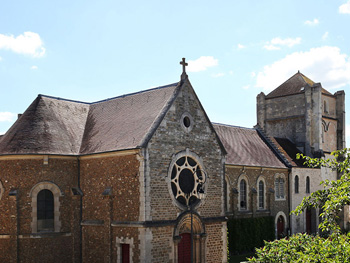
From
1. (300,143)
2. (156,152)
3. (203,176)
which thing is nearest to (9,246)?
(156,152)

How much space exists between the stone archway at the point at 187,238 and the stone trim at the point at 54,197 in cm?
634

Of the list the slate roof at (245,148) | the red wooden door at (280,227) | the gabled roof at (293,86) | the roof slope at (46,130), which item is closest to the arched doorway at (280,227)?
the red wooden door at (280,227)

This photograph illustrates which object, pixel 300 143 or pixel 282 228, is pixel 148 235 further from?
pixel 300 143

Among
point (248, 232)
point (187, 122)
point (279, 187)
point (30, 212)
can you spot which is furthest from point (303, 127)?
point (30, 212)

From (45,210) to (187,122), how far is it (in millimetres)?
8710

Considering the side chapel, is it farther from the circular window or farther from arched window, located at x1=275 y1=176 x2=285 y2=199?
arched window, located at x1=275 y1=176 x2=285 y2=199

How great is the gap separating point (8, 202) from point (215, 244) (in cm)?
1117

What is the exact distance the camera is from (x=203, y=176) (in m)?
23.6

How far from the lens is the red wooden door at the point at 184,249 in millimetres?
22369

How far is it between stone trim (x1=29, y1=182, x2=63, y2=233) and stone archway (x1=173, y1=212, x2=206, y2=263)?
20.8 ft

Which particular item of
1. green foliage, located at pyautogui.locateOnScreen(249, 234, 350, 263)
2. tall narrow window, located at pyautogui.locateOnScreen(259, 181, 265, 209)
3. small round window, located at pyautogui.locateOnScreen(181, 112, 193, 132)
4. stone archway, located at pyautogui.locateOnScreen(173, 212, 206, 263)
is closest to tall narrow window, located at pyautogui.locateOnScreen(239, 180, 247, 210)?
tall narrow window, located at pyautogui.locateOnScreen(259, 181, 265, 209)

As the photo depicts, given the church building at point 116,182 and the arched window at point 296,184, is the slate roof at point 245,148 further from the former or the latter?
the church building at point 116,182

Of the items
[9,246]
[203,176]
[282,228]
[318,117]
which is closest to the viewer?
[9,246]

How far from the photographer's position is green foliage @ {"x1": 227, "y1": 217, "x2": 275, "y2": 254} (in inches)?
1211
